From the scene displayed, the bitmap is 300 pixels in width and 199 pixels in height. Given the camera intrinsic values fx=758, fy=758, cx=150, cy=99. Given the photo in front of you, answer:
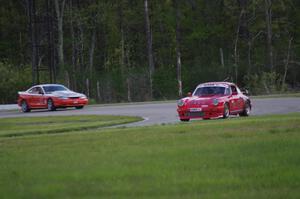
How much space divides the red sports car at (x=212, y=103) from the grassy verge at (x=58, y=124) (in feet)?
8.10

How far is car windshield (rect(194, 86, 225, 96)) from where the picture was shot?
25.9m

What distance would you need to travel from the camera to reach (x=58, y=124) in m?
26.5

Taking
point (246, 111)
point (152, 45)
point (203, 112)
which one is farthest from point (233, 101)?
point (152, 45)

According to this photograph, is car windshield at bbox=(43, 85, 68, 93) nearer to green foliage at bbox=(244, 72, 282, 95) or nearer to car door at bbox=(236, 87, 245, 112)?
car door at bbox=(236, 87, 245, 112)

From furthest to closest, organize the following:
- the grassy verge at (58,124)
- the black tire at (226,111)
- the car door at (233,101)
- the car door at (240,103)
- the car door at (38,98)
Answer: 1. the car door at (38,98)
2. the car door at (240,103)
3. the car door at (233,101)
4. the black tire at (226,111)
5. the grassy verge at (58,124)

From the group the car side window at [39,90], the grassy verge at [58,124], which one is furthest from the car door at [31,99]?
the grassy verge at [58,124]

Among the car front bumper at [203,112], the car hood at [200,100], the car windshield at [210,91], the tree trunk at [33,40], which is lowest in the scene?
the car front bumper at [203,112]

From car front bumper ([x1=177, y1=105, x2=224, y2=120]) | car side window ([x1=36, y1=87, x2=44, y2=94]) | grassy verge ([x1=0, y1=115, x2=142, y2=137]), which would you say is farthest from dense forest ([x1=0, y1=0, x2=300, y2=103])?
car front bumper ([x1=177, y1=105, x2=224, y2=120])

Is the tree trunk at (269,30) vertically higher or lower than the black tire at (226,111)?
higher

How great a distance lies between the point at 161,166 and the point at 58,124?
51.2 feet

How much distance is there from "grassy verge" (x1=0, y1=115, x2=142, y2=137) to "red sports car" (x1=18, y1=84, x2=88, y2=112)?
25.8 ft

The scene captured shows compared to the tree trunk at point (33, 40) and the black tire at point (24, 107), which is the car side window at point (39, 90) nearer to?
the black tire at point (24, 107)

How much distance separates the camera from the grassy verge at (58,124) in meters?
23.0

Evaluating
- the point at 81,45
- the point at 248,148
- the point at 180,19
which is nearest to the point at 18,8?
the point at 81,45
